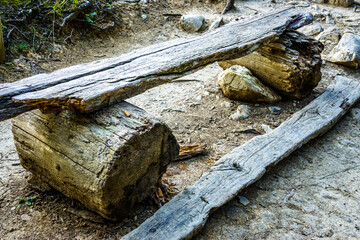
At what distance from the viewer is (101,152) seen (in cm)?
209

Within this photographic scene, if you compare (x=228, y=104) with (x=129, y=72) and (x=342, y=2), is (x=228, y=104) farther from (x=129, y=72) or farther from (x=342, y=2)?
(x=342, y=2)

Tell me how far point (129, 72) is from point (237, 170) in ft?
4.35

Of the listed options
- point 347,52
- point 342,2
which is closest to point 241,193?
point 347,52

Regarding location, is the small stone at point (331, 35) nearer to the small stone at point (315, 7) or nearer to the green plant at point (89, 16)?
the small stone at point (315, 7)

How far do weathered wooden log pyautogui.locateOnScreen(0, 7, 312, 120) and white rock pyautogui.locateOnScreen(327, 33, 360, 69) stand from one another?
188 cm

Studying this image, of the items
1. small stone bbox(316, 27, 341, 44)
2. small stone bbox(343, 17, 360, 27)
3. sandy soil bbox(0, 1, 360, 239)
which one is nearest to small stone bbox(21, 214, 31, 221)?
sandy soil bbox(0, 1, 360, 239)

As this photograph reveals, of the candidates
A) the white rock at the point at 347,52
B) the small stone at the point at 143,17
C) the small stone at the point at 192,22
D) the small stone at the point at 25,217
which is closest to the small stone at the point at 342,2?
the white rock at the point at 347,52

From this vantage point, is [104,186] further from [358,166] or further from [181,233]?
[358,166]

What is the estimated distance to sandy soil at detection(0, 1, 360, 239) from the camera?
2.44 meters

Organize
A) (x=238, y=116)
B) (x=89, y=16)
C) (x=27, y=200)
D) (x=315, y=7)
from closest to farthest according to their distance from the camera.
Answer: (x=27, y=200)
(x=238, y=116)
(x=89, y=16)
(x=315, y=7)

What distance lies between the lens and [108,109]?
231 centimetres

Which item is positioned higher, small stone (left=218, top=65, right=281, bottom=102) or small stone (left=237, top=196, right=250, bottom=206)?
small stone (left=218, top=65, right=281, bottom=102)

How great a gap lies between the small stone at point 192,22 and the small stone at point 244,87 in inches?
106

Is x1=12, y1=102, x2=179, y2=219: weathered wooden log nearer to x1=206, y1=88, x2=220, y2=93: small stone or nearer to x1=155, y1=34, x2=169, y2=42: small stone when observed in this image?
x1=206, y1=88, x2=220, y2=93: small stone
